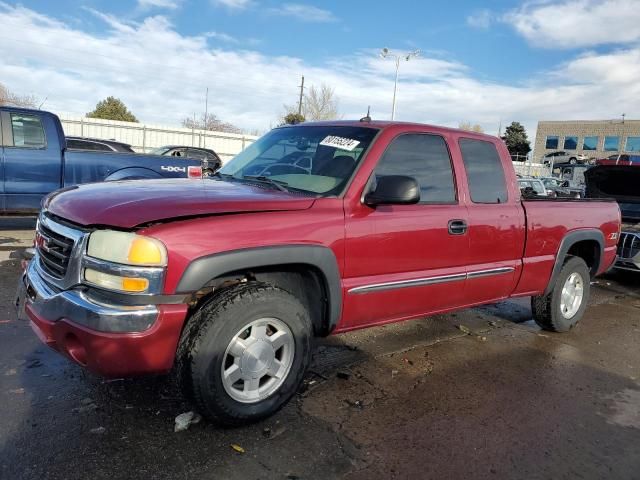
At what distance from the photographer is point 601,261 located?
5457 millimetres

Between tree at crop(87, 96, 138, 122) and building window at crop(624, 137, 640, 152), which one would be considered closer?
tree at crop(87, 96, 138, 122)

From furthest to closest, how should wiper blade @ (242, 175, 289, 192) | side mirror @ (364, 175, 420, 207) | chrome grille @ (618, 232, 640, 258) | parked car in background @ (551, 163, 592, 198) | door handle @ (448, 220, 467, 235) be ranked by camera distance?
1. parked car in background @ (551, 163, 592, 198)
2. chrome grille @ (618, 232, 640, 258)
3. door handle @ (448, 220, 467, 235)
4. wiper blade @ (242, 175, 289, 192)
5. side mirror @ (364, 175, 420, 207)

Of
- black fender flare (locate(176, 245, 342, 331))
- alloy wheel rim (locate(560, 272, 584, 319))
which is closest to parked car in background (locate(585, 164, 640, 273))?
alloy wheel rim (locate(560, 272, 584, 319))

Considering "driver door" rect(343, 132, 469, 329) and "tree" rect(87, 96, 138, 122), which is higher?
"tree" rect(87, 96, 138, 122)

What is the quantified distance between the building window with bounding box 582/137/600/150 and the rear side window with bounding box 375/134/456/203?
64680 mm

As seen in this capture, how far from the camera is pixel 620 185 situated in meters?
8.70

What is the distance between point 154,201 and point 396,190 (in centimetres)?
140

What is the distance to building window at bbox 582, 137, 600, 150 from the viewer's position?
60031 millimetres

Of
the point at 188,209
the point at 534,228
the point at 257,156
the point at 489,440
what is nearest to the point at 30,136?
the point at 257,156

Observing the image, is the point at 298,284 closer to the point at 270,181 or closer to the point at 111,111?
the point at 270,181

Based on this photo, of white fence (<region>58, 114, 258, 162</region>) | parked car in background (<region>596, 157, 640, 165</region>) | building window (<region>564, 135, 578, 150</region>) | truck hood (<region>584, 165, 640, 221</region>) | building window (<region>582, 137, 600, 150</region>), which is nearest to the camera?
truck hood (<region>584, 165, 640, 221</region>)

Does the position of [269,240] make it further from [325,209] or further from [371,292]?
[371,292]

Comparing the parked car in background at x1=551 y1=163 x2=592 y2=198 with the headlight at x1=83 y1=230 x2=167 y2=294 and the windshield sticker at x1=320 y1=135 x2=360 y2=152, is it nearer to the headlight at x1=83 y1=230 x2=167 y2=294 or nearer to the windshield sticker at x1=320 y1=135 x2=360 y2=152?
the windshield sticker at x1=320 y1=135 x2=360 y2=152

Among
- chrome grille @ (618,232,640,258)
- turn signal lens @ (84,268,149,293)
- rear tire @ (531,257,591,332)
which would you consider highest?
turn signal lens @ (84,268,149,293)
